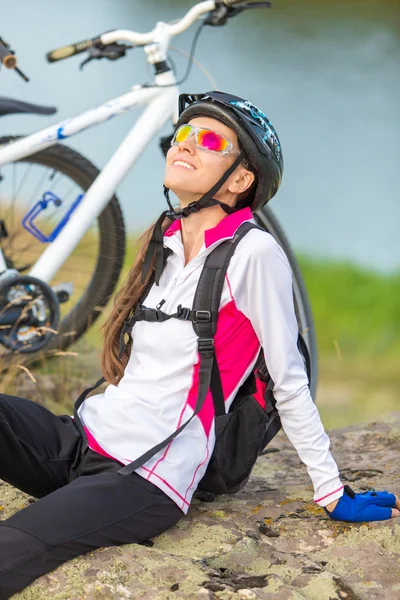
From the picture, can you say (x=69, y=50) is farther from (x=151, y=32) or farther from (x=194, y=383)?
(x=194, y=383)

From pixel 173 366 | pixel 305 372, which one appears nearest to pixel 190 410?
pixel 173 366

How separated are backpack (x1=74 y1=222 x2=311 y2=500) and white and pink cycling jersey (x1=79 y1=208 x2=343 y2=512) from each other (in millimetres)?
27

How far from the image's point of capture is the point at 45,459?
245cm

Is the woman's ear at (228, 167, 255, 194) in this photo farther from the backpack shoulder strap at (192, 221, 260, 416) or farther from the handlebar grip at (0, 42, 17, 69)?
the handlebar grip at (0, 42, 17, 69)

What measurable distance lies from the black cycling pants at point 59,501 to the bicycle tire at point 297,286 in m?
1.63

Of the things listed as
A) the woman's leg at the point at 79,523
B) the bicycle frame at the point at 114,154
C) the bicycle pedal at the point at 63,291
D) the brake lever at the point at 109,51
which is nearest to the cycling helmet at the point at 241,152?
the woman's leg at the point at 79,523

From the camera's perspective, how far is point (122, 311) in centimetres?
258

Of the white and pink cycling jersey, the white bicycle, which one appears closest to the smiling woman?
the white and pink cycling jersey

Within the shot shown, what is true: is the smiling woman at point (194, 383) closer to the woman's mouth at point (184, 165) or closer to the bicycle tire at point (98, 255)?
the woman's mouth at point (184, 165)

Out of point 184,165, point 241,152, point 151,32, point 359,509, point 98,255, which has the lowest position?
point 359,509

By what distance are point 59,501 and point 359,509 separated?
83 centimetres

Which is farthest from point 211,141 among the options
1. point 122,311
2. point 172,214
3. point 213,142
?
point 122,311

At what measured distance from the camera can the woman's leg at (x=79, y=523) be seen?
82.0 inches

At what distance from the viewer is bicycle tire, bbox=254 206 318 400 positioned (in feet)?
12.8
